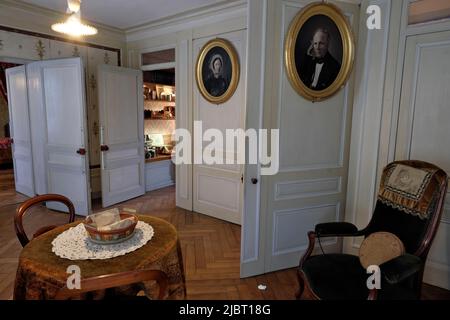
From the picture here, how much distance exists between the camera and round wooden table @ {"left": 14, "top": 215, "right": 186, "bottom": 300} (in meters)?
1.23

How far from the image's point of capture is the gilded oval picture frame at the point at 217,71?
344cm

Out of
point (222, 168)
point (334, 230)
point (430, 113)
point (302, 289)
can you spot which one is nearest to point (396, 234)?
point (334, 230)

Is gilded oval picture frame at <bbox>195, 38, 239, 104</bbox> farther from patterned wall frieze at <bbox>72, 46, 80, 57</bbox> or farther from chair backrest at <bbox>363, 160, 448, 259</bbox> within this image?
chair backrest at <bbox>363, 160, 448, 259</bbox>

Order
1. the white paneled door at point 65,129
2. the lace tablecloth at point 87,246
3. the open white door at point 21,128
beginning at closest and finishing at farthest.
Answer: the lace tablecloth at point 87,246
the white paneled door at point 65,129
the open white door at point 21,128

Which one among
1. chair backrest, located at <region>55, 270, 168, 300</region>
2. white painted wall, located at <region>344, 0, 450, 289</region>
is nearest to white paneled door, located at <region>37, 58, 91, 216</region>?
chair backrest, located at <region>55, 270, 168, 300</region>

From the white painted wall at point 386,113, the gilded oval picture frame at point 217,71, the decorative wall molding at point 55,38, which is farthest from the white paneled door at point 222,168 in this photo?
the decorative wall molding at point 55,38

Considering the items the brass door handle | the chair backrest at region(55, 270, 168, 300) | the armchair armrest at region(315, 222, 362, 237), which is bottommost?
the armchair armrest at region(315, 222, 362, 237)

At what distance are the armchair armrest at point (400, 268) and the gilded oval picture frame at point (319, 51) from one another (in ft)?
4.46

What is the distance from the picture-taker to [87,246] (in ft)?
4.74

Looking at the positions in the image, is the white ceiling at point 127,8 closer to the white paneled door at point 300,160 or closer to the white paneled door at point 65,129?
the white paneled door at point 65,129

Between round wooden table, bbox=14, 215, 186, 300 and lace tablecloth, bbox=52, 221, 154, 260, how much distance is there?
0.03 meters

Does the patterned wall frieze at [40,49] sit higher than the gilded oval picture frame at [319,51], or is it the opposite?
the patterned wall frieze at [40,49]

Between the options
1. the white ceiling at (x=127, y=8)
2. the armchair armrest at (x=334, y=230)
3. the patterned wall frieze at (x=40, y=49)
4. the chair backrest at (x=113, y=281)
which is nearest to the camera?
the chair backrest at (x=113, y=281)

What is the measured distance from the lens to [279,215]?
2430mm
